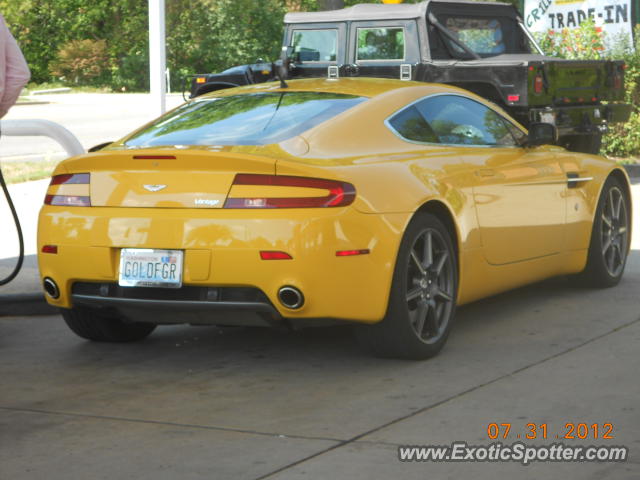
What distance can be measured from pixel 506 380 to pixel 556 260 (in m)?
2.10

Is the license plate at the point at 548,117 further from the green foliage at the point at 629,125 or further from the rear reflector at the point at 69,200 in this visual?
the rear reflector at the point at 69,200

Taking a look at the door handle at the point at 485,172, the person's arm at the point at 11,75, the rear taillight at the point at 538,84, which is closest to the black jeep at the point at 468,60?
the rear taillight at the point at 538,84

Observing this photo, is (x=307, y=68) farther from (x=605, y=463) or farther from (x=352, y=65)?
(x=605, y=463)

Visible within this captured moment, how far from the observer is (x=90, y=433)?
16.1ft

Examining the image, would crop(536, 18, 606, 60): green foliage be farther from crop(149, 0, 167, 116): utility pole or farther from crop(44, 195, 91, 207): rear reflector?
crop(44, 195, 91, 207): rear reflector

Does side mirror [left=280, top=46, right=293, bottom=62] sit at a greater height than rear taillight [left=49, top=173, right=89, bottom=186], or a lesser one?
greater

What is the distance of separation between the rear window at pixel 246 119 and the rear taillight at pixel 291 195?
0.39m

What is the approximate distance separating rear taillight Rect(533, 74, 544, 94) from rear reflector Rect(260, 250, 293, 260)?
301 inches

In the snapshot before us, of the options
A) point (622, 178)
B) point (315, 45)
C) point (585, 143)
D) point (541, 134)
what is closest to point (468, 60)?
point (585, 143)

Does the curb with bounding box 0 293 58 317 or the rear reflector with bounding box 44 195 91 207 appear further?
the curb with bounding box 0 293 58 317

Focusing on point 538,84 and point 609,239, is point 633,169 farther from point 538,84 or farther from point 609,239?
point 609,239

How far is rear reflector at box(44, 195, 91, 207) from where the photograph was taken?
6.05m

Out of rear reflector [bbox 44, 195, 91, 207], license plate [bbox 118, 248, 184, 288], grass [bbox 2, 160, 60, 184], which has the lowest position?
grass [bbox 2, 160, 60, 184]

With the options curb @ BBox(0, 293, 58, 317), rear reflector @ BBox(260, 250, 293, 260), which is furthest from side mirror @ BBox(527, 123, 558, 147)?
curb @ BBox(0, 293, 58, 317)
